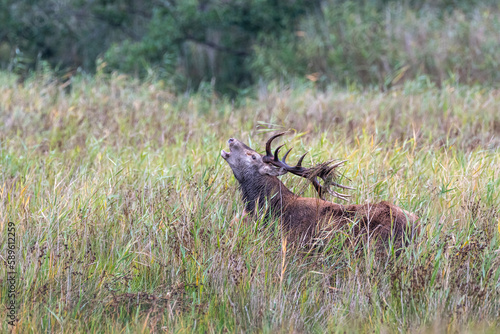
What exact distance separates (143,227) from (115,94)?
19.3 ft

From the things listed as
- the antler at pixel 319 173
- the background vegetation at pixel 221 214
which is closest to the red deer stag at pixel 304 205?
the antler at pixel 319 173

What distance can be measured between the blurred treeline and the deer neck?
6.33m

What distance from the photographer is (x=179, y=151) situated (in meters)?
6.62

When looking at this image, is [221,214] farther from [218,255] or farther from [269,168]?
[218,255]

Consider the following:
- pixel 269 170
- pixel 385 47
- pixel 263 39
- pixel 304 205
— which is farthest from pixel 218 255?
pixel 263 39

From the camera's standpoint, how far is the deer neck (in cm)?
473

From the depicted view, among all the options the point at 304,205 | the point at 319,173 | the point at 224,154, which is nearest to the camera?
the point at 304,205

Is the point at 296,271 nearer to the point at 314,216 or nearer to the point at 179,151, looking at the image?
the point at 314,216

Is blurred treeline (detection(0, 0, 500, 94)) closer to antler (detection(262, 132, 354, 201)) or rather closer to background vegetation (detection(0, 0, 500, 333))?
background vegetation (detection(0, 0, 500, 333))

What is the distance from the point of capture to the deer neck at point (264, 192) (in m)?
4.73

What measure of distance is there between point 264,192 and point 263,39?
34.4 ft

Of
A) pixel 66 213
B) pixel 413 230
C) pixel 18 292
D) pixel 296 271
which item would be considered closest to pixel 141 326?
pixel 18 292

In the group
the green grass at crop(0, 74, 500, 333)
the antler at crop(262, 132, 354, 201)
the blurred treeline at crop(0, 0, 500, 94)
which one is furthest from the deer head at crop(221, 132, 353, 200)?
the blurred treeline at crop(0, 0, 500, 94)

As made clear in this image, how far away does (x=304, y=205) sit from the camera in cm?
454
